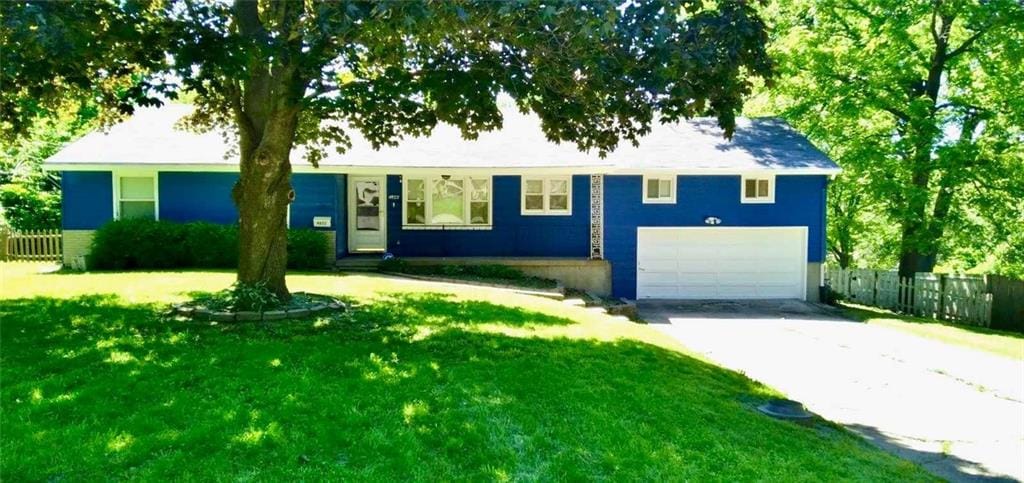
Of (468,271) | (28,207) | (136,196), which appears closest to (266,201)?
(468,271)

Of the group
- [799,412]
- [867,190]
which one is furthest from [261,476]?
[867,190]

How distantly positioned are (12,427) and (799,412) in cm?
690

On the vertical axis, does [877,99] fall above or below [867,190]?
above

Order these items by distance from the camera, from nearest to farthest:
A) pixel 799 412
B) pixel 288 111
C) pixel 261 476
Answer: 1. pixel 261 476
2. pixel 799 412
3. pixel 288 111

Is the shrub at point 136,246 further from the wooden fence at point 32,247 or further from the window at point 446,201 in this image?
the window at point 446,201

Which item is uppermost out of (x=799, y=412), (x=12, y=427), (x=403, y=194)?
(x=403, y=194)

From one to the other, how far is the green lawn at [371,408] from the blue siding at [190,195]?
28.4ft

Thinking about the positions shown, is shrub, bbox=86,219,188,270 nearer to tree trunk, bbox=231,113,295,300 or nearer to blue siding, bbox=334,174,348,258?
blue siding, bbox=334,174,348,258

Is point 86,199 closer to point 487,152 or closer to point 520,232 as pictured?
point 487,152

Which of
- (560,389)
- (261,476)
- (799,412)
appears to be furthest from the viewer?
(799,412)

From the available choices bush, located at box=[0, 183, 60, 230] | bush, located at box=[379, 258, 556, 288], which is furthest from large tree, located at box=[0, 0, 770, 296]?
bush, located at box=[0, 183, 60, 230]

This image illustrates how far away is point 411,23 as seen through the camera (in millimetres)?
5957

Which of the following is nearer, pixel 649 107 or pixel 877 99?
pixel 649 107

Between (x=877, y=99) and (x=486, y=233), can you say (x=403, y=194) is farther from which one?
(x=877, y=99)
